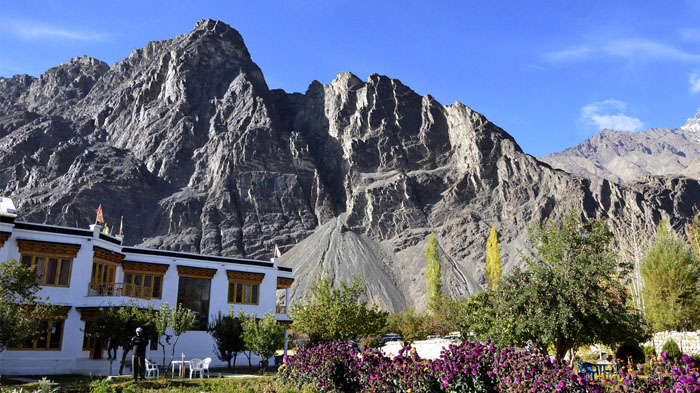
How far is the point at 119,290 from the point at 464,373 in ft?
90.2

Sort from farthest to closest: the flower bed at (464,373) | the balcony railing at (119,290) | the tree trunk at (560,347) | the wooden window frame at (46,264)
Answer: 1. the balcony railing at (119,290)
2. the wooden window frame at (46,264)
3. the tree trunk at (560,347)
4. the flower bed at (464,373)

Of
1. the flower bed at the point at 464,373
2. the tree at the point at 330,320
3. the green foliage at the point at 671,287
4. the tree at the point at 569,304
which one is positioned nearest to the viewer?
the flower bed at the point at 464,373

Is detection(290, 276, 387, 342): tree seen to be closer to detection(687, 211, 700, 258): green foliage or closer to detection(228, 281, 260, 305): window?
detection(228, 281, 260, 305): window

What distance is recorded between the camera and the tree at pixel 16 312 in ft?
64.8

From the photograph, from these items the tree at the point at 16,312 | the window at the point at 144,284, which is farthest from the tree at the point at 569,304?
the window at the point at 144,284

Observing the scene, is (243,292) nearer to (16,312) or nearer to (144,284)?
(144,284)

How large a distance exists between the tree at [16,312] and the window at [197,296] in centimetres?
1249

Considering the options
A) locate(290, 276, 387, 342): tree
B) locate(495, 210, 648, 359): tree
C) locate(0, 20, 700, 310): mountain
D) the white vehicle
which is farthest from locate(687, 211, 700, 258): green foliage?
the white vehicle

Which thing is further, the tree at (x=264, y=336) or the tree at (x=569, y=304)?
the tree at (x=264, y=336)

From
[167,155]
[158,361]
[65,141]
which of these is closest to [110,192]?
[167,155]

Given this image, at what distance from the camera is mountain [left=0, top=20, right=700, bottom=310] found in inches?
4232

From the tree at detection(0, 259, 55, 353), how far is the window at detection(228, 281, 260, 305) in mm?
15014

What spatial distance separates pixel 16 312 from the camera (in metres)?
21.2

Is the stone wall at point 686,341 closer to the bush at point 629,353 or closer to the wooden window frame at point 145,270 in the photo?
the bush at point 629,353
